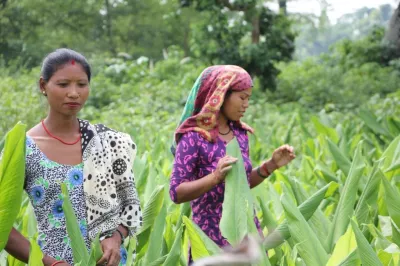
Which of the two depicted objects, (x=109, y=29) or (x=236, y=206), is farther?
(x=109, y=29)

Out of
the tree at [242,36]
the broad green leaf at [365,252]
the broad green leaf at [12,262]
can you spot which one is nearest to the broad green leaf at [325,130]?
the broad green leaf at [12,262]

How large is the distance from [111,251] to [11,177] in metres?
0.37

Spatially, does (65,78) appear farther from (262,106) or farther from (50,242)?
(262,106)

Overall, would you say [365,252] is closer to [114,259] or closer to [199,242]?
[199,242]

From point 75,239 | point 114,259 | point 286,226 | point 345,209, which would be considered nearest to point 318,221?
point 345,209

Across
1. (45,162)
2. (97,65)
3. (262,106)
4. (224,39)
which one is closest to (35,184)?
(45,162)

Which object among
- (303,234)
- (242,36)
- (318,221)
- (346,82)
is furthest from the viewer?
(346,82)

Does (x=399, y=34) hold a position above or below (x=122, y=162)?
below

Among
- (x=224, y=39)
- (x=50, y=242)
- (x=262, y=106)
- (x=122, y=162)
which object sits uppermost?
(x=122, y=162)

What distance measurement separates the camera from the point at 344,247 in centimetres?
190

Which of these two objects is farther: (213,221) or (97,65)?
(97,65)

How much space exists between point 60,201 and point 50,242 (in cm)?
11

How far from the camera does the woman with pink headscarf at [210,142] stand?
92.6 inches

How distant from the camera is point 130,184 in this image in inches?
81.7
